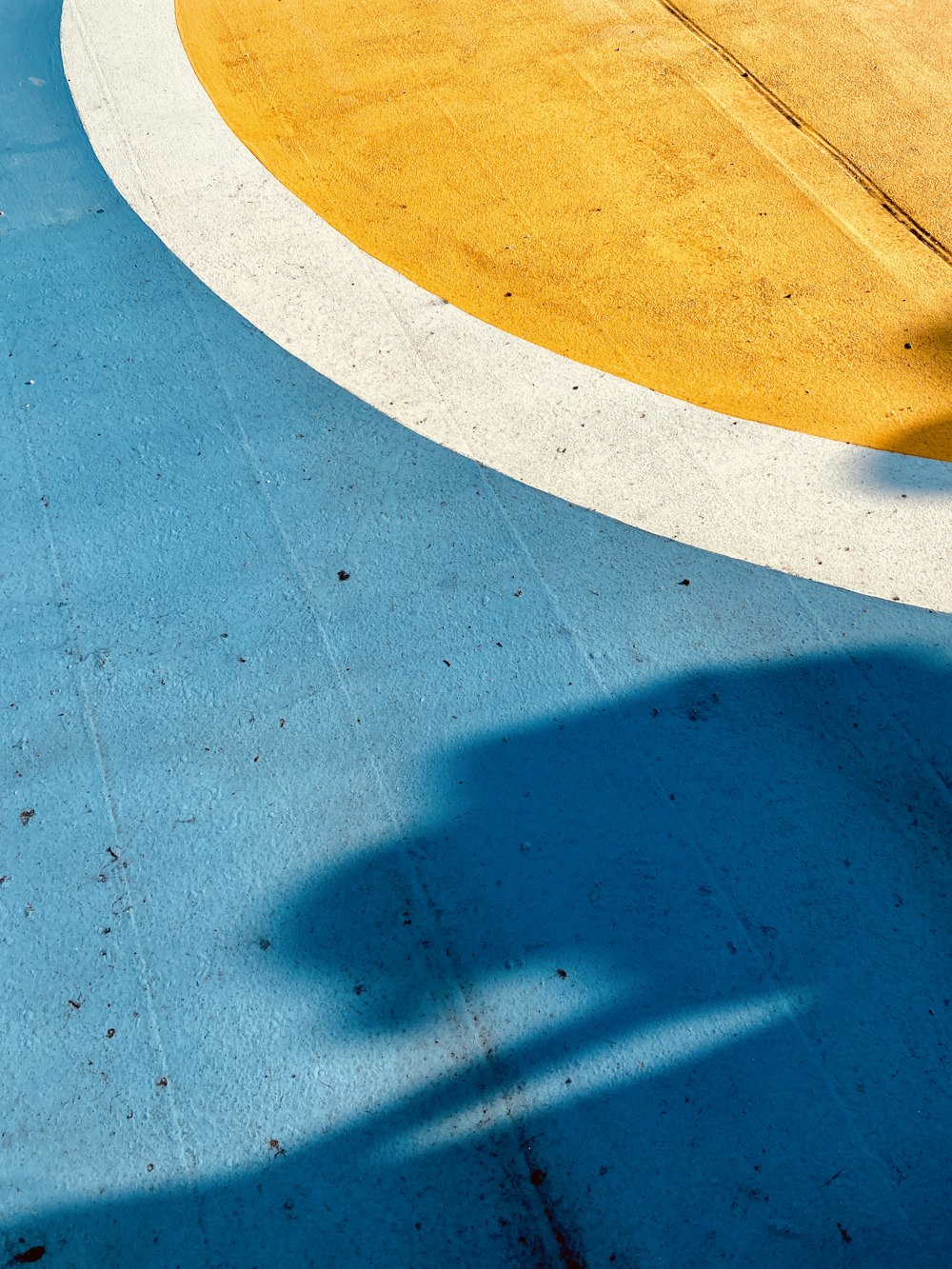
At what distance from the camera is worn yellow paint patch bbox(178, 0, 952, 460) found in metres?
4.52

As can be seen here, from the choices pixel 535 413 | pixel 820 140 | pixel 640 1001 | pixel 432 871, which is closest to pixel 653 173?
pixel 820 140

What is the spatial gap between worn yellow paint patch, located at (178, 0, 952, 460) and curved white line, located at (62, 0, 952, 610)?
6.3 inches

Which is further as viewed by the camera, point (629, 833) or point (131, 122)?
point (131, 122)

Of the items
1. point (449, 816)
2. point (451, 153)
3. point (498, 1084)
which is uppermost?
point (451, 153)

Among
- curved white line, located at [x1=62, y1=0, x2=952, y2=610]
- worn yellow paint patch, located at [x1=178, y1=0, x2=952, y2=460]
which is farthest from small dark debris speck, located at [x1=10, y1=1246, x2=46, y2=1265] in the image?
worn yellow paint patch, located at [x1=178, y1=0, x2=952, y2=460]

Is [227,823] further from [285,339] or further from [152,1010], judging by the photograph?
[285,339]

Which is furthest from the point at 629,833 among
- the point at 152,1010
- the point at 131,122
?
the point at 131,122

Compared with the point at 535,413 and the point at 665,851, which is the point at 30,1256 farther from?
the point at 535,413

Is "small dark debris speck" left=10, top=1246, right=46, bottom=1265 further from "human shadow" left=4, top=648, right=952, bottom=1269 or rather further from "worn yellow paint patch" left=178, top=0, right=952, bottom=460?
"worn yellow paint patch" left=178, top=0, right=952, bottom=460

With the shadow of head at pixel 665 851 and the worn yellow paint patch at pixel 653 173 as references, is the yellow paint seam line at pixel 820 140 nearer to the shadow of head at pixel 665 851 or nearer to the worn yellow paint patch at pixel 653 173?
the worn yellow paint patch at pixel 653 173

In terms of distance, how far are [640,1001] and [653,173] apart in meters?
4.32

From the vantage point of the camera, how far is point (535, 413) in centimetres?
425

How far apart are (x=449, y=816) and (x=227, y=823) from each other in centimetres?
71

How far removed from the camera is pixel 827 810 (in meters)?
3.20
